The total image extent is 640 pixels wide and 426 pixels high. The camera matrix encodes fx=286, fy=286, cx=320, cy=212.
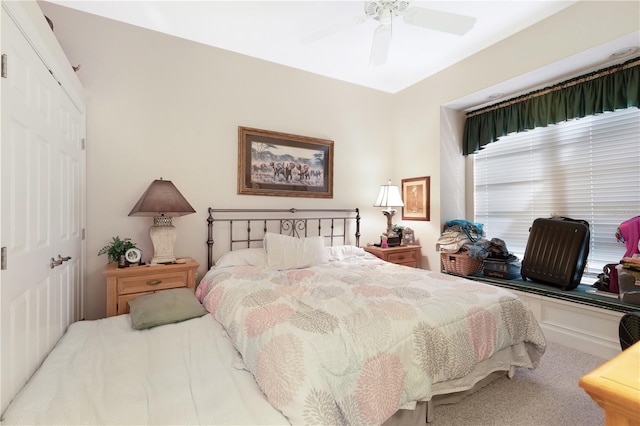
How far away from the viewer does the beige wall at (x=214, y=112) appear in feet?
8.30

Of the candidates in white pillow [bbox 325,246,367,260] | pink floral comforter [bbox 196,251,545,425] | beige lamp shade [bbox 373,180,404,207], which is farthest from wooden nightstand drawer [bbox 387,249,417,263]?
pink floral comforter [bbox 196,251,545,425]

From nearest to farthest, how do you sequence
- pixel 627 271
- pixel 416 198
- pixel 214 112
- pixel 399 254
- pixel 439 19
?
pixel 439 19 < pixel 627 271 < pixel 214 112 < pixel 399 254 < pixel 416 198

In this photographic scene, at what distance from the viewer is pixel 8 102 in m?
1.17

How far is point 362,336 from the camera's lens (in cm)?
134

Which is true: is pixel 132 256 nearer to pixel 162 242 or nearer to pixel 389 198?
pixel 162 242

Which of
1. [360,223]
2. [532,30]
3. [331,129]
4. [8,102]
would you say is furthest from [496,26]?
[8,102]

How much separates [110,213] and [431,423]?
2946mm

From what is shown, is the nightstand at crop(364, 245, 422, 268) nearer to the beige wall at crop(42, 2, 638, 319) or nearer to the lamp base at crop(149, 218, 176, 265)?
the beige wall at crop(42, 2, 638, 319)

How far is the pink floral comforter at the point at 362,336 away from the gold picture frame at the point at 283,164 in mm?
1329

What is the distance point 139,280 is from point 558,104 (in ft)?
14.1

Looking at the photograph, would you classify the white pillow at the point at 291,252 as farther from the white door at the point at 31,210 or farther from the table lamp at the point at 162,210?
the white door at the point at 31,210

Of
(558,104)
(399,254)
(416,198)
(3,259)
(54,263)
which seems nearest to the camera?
(3,259)

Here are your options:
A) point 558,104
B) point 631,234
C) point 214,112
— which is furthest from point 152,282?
point 558,104

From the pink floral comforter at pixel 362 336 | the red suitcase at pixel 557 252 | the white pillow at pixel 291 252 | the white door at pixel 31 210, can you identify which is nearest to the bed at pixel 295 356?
the pink floral comforter at pixel 362 336
